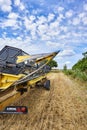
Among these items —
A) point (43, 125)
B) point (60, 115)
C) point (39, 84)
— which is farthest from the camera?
point (39, 84)

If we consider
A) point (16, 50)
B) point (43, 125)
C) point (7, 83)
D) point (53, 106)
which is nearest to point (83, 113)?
point (53, 106)

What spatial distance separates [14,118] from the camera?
5.24 meters

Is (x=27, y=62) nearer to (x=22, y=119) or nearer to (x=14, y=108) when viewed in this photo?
(x=22, y=119)

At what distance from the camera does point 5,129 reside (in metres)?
4.42

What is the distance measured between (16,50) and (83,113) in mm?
3145

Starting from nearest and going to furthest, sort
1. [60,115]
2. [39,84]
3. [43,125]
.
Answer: [43,125] < [60,115] < [39,84]

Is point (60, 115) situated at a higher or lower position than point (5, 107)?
lower

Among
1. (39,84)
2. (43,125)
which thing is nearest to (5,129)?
(43,125)

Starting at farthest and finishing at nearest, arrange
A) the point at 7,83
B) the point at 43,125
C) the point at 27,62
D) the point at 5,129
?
the point at 27,62 < the point at 7,83 < the point at 43,125 < the point at 5,129

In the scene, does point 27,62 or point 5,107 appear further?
point 27,62

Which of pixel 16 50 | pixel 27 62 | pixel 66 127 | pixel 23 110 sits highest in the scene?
pixel 16 50

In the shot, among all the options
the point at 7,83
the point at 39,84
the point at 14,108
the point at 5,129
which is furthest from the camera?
the point at 39,84

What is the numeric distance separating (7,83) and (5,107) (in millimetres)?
1006

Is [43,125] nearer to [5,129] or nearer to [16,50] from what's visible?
[5,129]
